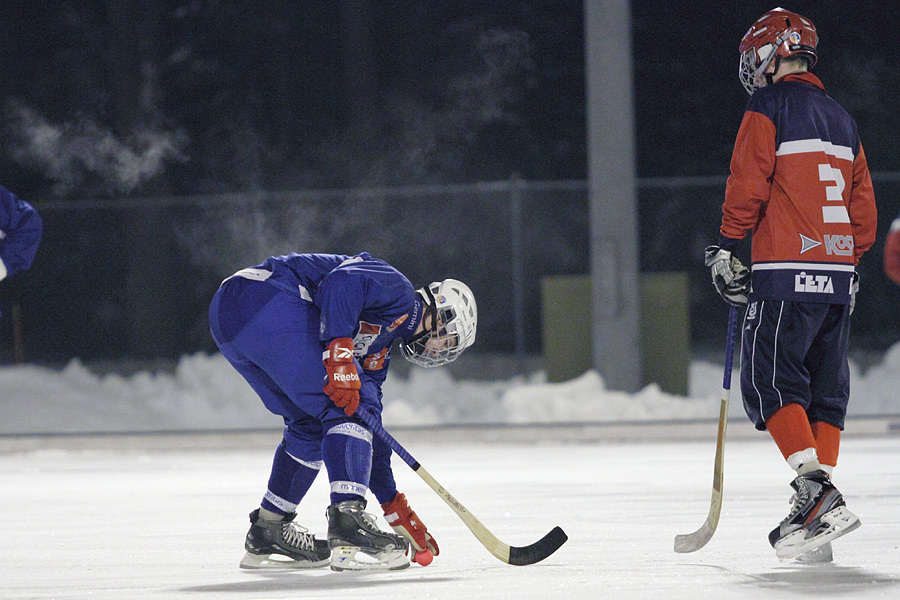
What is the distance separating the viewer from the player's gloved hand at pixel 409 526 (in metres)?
5.30

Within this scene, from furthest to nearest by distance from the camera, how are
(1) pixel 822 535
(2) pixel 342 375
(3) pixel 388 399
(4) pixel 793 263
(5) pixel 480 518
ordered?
(3) pixel 388 399 → (5) pixel 480 518 → (4) pixel 793 263 → (2) pixel 342 375 → (1) pixel 822 535

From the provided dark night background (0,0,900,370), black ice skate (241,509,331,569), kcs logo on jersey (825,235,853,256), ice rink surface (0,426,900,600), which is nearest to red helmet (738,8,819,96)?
kcs logo on jersey (825,235,853,256)

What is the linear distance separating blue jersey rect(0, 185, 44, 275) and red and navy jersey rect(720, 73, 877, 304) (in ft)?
9.76

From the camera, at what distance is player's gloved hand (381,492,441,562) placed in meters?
5.30

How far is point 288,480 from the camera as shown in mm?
5414

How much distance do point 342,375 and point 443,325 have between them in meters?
0.59

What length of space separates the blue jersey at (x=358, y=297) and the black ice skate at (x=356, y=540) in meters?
0.64

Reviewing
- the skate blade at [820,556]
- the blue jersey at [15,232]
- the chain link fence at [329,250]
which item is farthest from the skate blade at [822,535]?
the chain link fence at [329,250]

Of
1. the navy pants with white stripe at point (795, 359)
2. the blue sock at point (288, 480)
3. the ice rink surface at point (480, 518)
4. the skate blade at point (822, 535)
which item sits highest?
the navy pants with white stripe at point (795, 359)

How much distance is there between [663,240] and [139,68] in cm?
918

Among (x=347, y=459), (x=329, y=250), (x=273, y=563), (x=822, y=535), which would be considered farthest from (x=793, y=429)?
(x=329, y=250)

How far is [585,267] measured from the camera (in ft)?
51.2

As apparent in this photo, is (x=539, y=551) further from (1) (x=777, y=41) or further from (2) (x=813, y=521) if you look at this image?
(1) (x=777, y=41)

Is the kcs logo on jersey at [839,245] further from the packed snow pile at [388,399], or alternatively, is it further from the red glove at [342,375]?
the packed snow pile at [388,399]
